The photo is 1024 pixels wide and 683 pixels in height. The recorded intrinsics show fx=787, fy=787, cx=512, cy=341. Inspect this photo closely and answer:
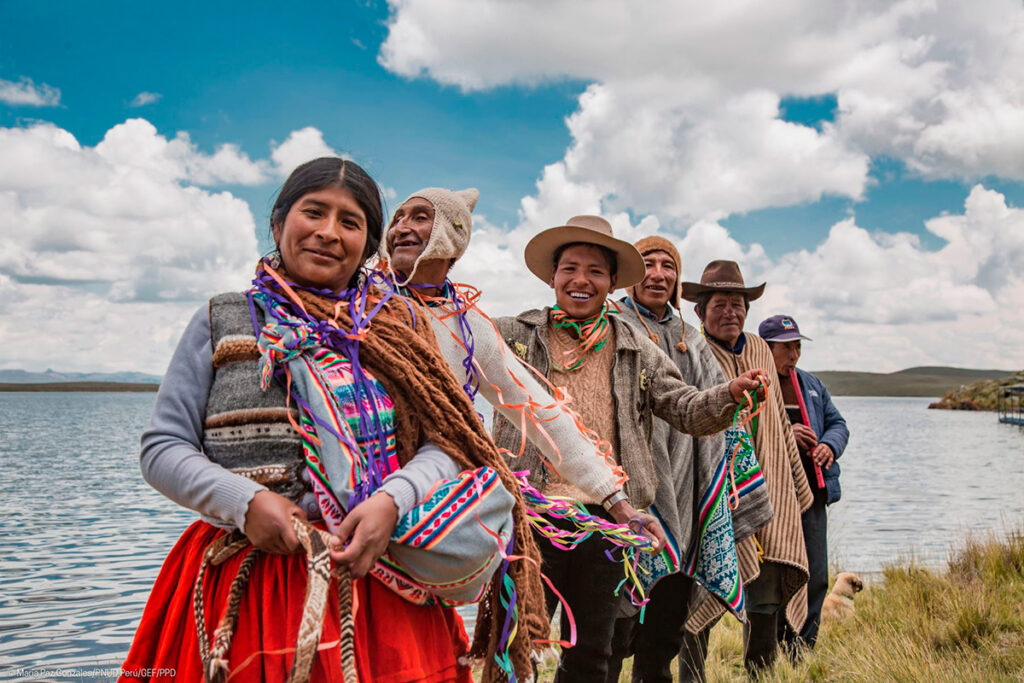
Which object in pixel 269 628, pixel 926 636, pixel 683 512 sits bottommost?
pixel 926 636

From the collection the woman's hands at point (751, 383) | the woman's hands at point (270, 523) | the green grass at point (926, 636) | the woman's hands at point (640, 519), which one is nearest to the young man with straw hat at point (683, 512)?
the green grass at point (926, 636)

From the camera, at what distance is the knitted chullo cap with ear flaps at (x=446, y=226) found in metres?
2.61

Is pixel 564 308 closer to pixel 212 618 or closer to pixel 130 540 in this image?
pixel 212 618

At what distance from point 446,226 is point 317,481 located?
1.27m

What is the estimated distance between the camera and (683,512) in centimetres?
382

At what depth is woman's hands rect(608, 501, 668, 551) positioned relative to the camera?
96.0 inches

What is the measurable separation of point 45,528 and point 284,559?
14.0m

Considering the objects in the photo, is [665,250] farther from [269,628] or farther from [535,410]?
[269,628]

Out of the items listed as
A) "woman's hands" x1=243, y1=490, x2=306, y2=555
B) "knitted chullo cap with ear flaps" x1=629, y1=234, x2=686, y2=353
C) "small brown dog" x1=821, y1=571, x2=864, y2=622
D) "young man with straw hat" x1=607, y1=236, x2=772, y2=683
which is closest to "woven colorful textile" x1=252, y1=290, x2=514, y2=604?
"woman's hands" x1=243, y1=490, x2=306, y2=555

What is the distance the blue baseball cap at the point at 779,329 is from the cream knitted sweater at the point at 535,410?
3.07m

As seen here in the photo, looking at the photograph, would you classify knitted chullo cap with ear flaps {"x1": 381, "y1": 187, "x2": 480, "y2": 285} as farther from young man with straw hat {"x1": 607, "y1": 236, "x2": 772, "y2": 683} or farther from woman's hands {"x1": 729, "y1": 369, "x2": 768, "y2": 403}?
young man with straw hat {"x1": 607, "y1": 236, "x2": 772, "y2": 683}

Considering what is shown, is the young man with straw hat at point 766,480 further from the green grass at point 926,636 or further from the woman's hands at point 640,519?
the woman's hands at point 640,519

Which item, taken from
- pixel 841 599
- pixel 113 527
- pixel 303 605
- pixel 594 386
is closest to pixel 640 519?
pixel 594 386

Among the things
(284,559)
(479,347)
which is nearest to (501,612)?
(284,559)
